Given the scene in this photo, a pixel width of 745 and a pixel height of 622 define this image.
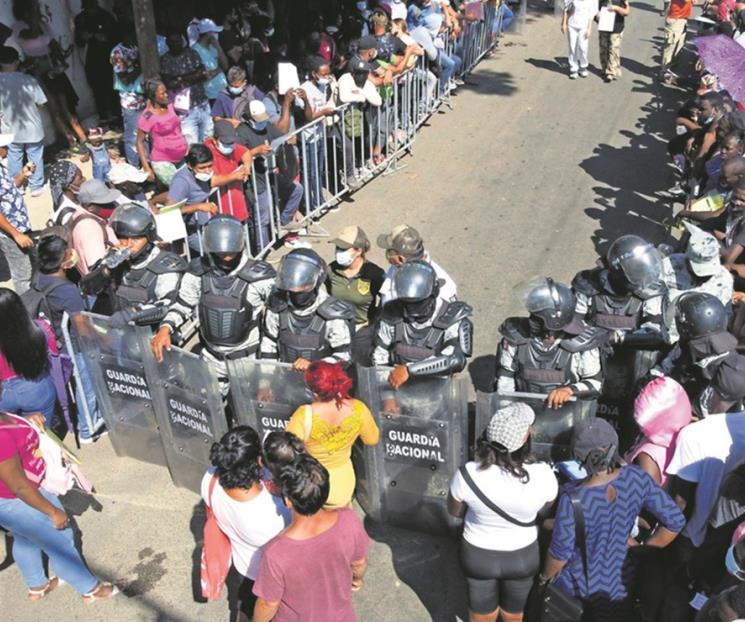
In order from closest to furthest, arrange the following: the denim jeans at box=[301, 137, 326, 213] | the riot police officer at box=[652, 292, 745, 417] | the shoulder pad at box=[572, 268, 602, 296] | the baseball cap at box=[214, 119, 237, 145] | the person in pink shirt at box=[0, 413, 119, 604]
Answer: the person in pink shirt at box=[0, 413, 119, 604], the riot police officer at box=[652, 292, 745, 417], the shoulder pad at box=[572, 268, 602, 296], the baseball cap at box=[214, 119, 237, 145], the denim jeans at box=[301, 137, 326, 213]

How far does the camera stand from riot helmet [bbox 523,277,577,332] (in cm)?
462

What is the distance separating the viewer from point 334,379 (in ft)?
14.2

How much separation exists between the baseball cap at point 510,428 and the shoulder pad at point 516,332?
1.00 meters

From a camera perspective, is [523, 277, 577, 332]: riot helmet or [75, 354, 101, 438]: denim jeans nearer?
[523, 277, 577, 332]: riot helmet

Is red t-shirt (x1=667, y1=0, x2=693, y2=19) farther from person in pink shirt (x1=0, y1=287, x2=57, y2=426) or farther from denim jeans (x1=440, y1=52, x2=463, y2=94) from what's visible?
person in pink shirt (x1=0, y1=287, x2=57, y2=426)

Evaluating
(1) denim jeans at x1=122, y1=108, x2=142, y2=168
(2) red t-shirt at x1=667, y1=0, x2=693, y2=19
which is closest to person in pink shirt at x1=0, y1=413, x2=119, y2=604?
(1) denim jeans at x1=122, y1=108, x2=142, y2=168

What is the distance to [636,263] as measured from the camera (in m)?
5.27

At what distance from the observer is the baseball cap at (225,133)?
7530mm

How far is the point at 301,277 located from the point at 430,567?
2.01 meters

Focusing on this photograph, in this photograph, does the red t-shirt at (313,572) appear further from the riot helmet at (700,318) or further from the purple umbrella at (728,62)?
the purple umbrella at (728,62)

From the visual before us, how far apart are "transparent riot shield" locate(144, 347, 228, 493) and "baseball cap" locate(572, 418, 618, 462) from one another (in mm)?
2313

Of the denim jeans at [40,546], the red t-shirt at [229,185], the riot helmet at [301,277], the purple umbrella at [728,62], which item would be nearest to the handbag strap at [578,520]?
the riot helmet at [301,277]

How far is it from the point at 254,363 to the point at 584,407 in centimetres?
197

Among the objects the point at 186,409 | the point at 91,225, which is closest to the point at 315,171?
the point at 91,225
